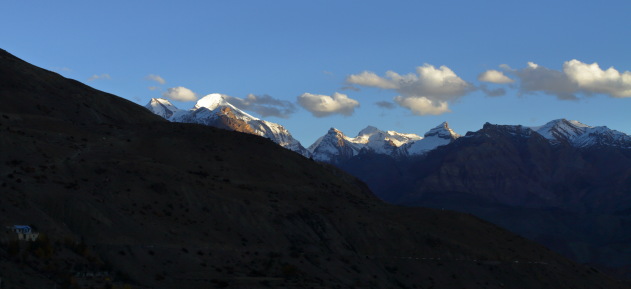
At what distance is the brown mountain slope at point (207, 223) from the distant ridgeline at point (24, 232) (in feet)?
3.99

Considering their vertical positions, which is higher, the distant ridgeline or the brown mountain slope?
the brown mountain slope

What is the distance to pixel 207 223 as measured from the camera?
111 m

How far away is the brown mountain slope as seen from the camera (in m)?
91.6

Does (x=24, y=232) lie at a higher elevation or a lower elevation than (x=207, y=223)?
lower

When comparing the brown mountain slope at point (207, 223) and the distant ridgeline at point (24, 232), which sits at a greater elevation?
the brown mountain slope at point (207, 223)

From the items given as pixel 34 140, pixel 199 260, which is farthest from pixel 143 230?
pixel 34 140

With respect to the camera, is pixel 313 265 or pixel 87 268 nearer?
pixel 87 268

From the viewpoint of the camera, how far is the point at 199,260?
98188mm

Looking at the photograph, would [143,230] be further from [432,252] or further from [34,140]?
[432,252]

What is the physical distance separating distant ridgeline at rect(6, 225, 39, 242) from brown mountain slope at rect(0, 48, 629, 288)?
1215mm

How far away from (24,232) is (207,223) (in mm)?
29388

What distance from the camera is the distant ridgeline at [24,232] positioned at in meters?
84.4

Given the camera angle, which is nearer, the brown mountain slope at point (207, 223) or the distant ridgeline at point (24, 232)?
the distant ridgeline at point (24, 232)

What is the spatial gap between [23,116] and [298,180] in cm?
3867
